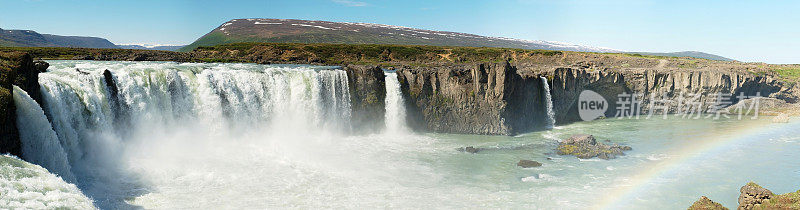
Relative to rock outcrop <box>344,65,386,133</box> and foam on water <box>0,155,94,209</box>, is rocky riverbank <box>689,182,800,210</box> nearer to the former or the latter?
foam on water <box>0,155,94,209</box>

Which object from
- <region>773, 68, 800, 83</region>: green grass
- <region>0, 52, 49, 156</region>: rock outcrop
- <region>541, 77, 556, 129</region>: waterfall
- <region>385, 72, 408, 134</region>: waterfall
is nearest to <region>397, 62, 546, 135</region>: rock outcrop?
<region>385, 72, 408, 134</region>: waterfall

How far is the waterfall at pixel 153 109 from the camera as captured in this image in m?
18.5

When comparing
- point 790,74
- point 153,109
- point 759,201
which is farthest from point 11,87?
point 790,74

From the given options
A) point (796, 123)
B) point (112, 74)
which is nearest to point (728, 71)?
point (796, 123)

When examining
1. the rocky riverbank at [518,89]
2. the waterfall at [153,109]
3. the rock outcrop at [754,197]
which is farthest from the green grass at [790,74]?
the waterfall at [153,109]

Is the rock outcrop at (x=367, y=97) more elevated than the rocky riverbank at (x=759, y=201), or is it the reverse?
the rock outcrop at (x=367, y=97)

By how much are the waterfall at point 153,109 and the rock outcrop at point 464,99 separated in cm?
626

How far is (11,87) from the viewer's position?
16250mm

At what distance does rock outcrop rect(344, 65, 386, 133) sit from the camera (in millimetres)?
34250

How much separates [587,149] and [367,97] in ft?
57.4

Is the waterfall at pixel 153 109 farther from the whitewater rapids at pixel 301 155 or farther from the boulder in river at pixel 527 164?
the boulder in river at pixel 527 164

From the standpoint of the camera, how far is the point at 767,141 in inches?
1236

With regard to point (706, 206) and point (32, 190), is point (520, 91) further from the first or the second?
point (32, 190)

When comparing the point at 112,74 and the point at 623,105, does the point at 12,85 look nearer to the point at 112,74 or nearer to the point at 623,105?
the point at 112,74
